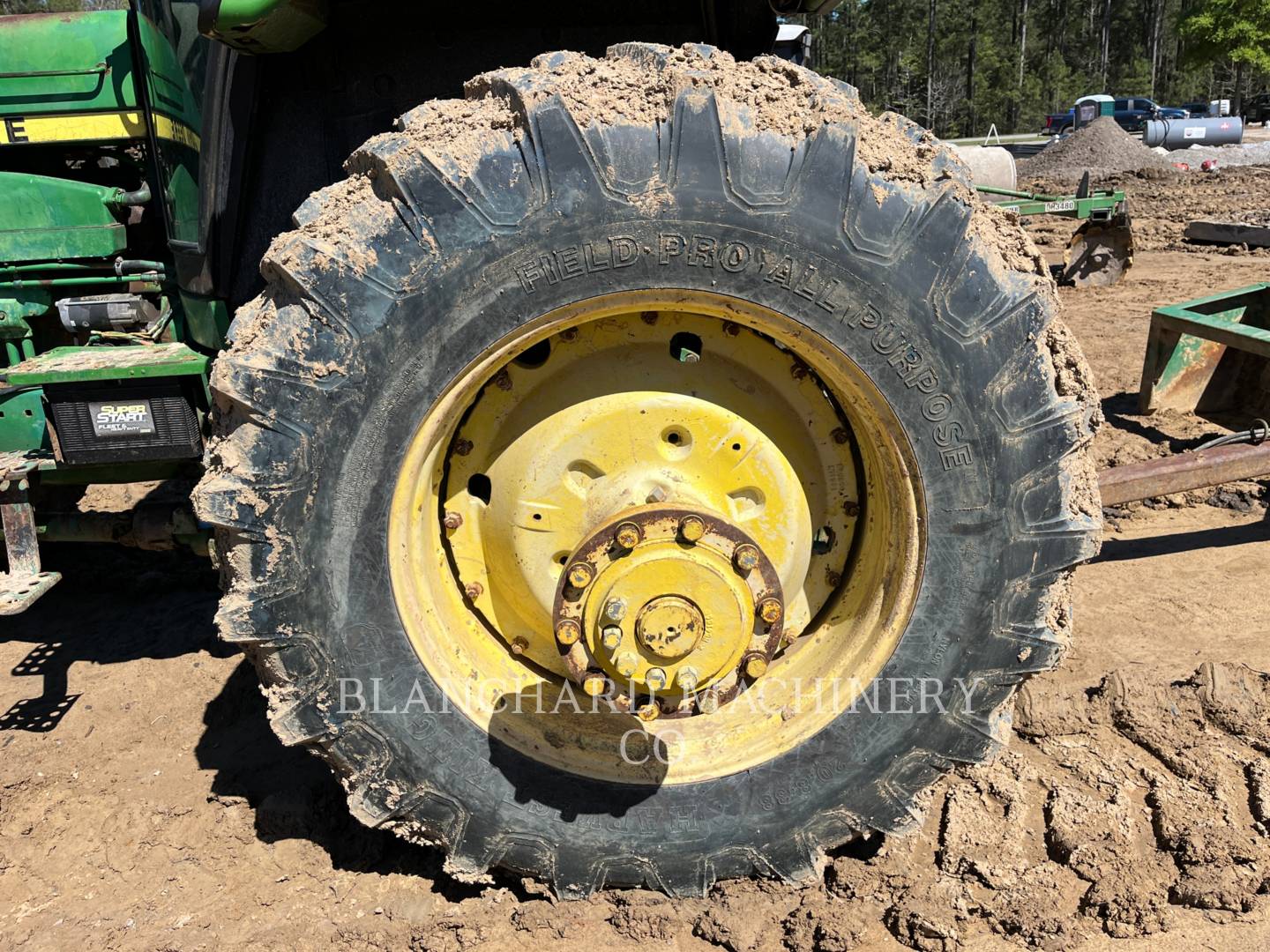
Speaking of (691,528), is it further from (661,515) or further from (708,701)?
(708,701)

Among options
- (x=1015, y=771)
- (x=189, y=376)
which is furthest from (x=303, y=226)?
(x=1015, y=771)

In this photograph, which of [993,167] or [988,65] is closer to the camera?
[993,167]

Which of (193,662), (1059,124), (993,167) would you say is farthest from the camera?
(1059,124)

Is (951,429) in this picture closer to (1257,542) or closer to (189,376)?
(189,376)

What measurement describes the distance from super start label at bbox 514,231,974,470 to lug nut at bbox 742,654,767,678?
64 cm

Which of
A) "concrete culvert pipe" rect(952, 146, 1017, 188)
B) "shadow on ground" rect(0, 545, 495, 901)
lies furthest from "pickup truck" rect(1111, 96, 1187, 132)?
"shadow on ground" rect(0, 545, 495, 901)

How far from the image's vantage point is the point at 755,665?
2.02 m

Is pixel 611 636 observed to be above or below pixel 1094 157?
below

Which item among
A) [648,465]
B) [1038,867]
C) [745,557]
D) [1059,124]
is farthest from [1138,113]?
[745,557]

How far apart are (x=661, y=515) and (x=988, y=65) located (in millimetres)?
50962

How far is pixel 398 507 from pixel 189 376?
1078 millimetres

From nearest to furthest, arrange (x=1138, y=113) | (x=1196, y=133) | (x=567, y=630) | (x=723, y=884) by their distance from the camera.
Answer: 1. (x=567, y=630)
2. (x=723, y=884)
3. (x=1196, y=133)
4. (x=1138, y=113)

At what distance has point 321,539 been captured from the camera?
A: 1.92 metres

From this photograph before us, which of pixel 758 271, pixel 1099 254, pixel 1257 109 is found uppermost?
pixel 1257 109
